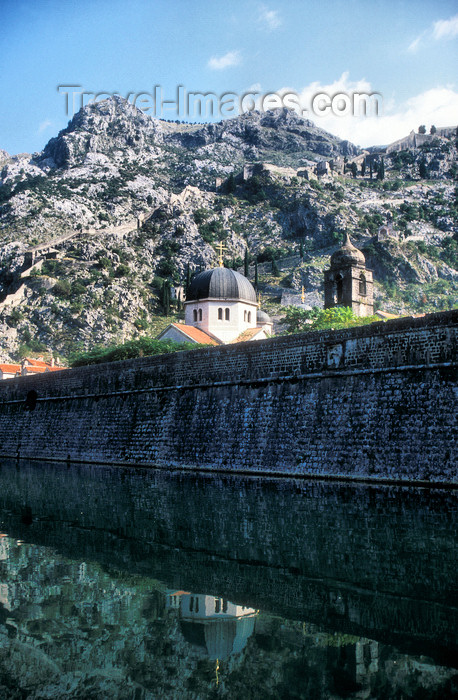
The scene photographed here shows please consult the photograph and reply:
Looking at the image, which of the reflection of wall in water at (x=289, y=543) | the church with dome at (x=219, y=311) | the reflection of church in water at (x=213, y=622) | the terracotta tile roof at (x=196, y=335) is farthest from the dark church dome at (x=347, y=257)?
the reflection of church in water at (x=213, y=622)

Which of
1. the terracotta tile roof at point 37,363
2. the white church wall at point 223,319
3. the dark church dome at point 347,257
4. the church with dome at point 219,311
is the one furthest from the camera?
the terracotta tile roof at point 37,363

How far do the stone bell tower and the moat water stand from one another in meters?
38.2

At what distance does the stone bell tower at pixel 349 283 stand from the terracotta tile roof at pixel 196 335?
11.3 meters

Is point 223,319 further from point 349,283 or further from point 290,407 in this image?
point 290,407

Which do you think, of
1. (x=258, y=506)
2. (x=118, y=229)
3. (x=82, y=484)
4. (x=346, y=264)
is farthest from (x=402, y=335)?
(x=118, y=229)

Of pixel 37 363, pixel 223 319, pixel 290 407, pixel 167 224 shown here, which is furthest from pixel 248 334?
pixel 167 224

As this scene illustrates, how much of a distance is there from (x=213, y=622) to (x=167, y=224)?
3684 inches

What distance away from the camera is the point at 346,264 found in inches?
1906

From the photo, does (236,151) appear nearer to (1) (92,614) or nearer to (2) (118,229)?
(2) (118,229)

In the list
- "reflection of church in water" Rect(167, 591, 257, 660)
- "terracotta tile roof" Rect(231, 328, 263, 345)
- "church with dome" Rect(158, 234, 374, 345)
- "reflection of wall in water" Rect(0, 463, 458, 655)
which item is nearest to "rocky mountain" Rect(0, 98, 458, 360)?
"church with dome" Rect(158, 234, 374, 345)

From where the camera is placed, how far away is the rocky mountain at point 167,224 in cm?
7294

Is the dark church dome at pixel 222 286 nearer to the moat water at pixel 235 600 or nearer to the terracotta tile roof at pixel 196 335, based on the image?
the terracotta tile roof at pixel 196 335

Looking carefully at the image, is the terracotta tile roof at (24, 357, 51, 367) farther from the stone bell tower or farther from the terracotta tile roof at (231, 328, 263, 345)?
the stone bell tower

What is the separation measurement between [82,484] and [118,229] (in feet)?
264
